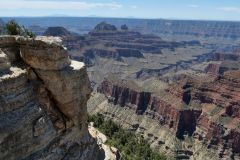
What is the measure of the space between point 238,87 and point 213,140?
2201 cm

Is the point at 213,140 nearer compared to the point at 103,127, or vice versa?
the point at 103,127

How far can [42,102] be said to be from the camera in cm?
3672

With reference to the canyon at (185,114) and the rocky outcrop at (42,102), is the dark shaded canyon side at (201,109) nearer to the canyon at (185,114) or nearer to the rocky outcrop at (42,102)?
the canyon at (185,114)

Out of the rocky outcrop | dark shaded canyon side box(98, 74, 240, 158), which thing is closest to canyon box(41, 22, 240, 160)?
dark shaded canyon side box(98, 74, 240, 158)

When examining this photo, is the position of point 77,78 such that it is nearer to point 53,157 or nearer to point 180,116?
point 53,157

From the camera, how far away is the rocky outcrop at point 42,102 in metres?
32.7

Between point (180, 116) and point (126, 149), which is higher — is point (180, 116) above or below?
below

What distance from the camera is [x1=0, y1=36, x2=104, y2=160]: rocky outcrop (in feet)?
107

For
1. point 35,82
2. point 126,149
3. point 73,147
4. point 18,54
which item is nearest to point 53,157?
point 73,147

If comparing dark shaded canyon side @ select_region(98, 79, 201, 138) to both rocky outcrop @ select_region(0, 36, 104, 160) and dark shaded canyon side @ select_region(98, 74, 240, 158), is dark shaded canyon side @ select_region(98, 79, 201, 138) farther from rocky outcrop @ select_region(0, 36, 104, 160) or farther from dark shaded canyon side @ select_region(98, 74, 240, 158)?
rocky outcrop @ select_region(0, 36, 104, 160)

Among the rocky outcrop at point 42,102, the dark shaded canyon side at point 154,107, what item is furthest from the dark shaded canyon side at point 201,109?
the rocky outcrop at point 42,102

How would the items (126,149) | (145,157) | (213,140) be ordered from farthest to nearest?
(213,140)
(145,157)
(126,149)

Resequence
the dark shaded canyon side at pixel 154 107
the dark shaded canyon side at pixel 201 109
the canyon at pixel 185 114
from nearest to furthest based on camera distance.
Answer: the canyon at pixel 185 114 < the dark shaded canyon side at pixel 201 109 < the dark shaded canyon side at pixel 154 107

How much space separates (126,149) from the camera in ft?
208
